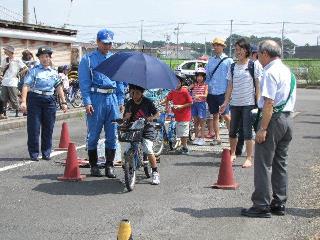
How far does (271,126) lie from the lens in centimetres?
663

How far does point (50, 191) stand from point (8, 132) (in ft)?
23.2

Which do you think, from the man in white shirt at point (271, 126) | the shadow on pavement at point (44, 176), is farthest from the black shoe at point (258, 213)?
the shadow on pavement at point (44, 176)

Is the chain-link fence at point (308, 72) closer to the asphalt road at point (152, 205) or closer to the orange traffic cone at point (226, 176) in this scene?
the asphalt road at point (152, 205)

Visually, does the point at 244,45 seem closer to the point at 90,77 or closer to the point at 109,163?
the point at 90,77

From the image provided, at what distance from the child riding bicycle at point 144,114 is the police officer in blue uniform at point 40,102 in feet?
7.66

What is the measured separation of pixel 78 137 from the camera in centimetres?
1383

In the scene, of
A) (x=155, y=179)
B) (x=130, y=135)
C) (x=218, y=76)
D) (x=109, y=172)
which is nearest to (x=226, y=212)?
(x=155, y=179)

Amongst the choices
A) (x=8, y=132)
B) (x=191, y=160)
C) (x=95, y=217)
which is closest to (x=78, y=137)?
(x=8, y=132)

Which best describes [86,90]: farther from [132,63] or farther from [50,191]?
[50,191]

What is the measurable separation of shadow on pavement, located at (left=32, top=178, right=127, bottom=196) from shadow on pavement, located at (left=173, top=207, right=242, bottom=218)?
1252mm

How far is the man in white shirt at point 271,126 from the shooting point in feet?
21.3

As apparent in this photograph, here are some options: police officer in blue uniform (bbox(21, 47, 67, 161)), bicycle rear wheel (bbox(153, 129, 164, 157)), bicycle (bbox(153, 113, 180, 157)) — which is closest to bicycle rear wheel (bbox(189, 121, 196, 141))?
bicycle (bbox(153, 113, 180, 157))

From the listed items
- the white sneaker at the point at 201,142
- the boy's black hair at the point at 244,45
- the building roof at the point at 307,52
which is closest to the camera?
the boy's black hair at the point at 244,45

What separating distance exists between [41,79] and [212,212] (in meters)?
4.48
